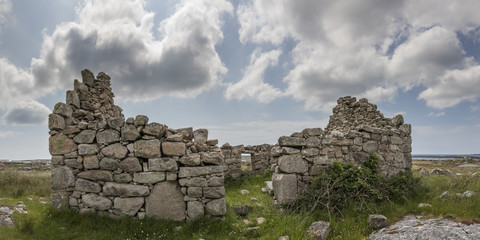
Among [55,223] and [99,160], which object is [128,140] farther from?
[55,223]

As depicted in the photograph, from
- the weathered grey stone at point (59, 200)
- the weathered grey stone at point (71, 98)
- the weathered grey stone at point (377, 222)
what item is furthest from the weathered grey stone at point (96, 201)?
the weathered grey stone at point (377, 222)

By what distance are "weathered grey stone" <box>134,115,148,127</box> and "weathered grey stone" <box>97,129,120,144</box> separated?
56 centimetres

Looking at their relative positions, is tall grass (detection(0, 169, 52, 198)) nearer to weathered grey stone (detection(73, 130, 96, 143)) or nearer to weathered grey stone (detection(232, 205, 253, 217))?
weathered grey stone (detection(73, 130, 96, 143))

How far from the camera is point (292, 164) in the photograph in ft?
23.6

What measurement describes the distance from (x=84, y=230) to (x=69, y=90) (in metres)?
3.77

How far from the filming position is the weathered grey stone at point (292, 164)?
7191 millimetres

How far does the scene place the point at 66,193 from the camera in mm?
6195

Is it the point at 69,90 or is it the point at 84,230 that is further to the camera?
the point at 69,90

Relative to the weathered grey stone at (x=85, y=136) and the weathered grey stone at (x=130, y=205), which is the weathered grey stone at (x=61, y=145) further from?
the weathered grey stone at (x=130, y=205)

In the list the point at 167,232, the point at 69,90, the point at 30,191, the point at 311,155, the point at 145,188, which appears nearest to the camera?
the point at 167,232

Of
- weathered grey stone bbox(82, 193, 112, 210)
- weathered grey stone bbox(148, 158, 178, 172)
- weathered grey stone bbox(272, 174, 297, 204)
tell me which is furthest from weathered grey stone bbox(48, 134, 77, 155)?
weathered grey stone bbox(272, 174, 297, 204)

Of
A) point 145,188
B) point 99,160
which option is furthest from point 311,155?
point 99,160

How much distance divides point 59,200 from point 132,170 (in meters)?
2.16

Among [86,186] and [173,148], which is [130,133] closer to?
[173,148]
